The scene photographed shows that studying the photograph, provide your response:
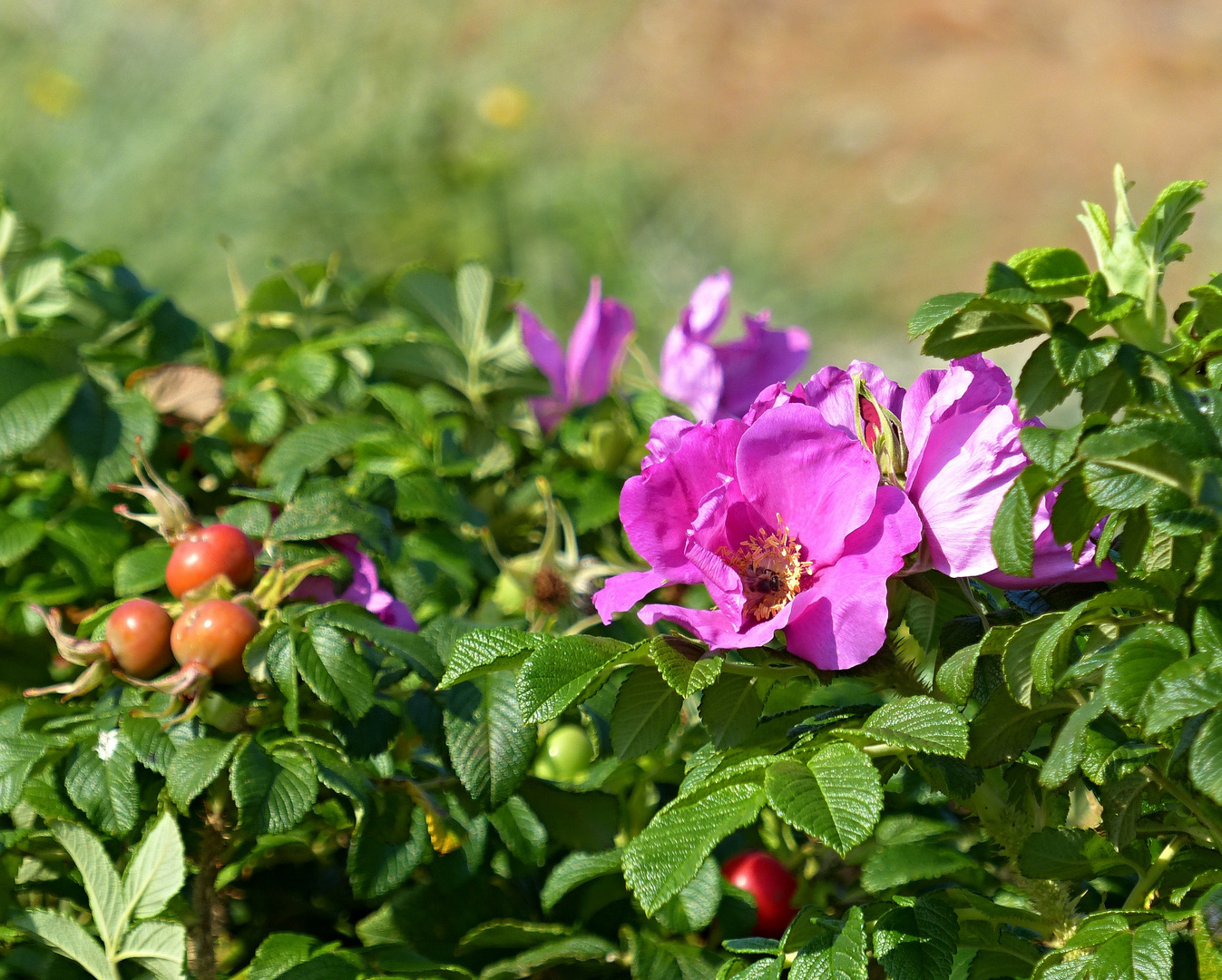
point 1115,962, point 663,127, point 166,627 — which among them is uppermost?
point 1115,962

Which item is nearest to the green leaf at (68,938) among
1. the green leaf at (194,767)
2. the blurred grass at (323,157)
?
the green leaf at (194,767)

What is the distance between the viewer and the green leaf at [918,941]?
598 mm

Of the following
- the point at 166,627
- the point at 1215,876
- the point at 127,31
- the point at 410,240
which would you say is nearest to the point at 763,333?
the point at 166,627

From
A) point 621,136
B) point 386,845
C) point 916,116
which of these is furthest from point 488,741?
point 916,116

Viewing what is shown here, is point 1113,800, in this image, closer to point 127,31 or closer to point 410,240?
point 410,240

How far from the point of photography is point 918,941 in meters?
0.61

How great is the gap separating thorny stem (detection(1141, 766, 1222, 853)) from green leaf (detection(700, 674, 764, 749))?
0.20 meters

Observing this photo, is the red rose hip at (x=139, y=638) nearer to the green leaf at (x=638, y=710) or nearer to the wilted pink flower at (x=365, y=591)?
the wilted pink flower at (x=365, y=591)

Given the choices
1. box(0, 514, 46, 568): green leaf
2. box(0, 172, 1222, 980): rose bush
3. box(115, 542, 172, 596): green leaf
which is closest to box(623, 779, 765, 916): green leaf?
box(0, 172, 1222, 980): rose bush

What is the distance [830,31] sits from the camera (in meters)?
8.74

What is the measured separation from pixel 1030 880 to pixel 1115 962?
138 millimetres

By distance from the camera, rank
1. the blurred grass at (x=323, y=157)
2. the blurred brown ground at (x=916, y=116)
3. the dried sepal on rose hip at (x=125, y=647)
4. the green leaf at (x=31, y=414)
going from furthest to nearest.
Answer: the blurred brown ground at (x=916, y=116), the blurred grass at (x=323, y=157), the green leaf at (x=31, y=414), the dried sepal on rose hip at (x=125, y=647)

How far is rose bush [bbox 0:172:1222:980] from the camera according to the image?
0.58 metres

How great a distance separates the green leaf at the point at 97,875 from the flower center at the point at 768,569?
459mm
